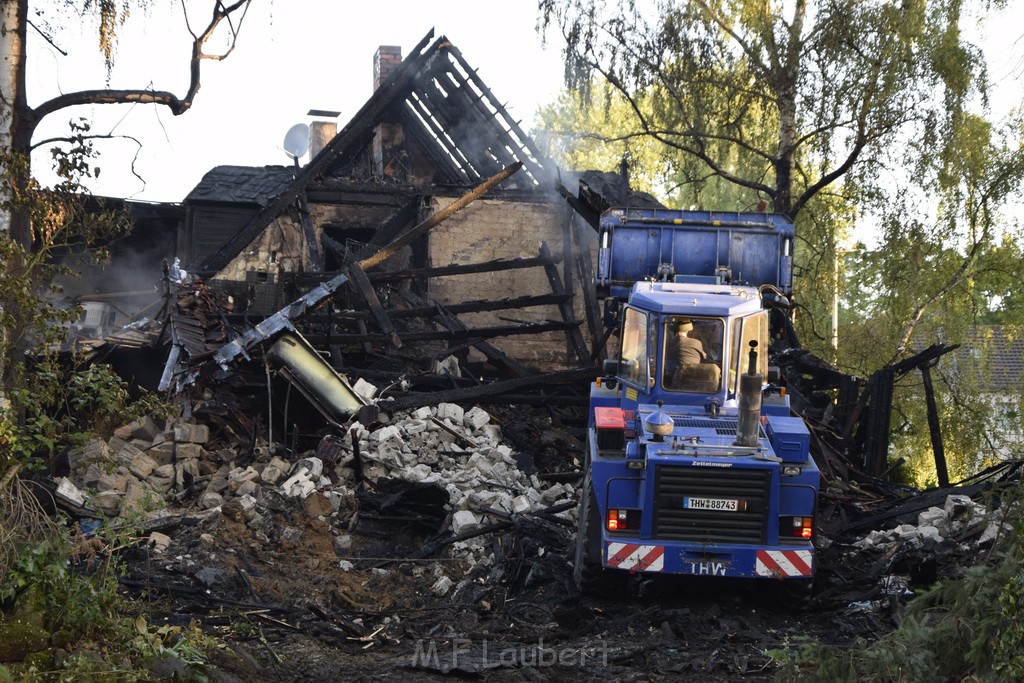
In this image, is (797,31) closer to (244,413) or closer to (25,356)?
(244,413)

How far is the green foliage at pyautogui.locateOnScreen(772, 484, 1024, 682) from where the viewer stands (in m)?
6.22

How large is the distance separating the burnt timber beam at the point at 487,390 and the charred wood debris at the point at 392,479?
36mm

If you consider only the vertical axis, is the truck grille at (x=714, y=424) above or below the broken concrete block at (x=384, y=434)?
above

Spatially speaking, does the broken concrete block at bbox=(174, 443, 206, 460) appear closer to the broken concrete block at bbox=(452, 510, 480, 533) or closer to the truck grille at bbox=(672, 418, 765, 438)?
the broken concrete block at bbox=(452, 510, 480, 533)

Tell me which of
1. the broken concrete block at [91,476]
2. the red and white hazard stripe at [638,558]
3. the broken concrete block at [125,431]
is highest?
the red and white hazard stripe at [638,558]

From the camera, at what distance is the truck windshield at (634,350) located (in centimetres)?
1066

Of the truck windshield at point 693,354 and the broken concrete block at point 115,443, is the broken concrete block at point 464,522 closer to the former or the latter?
the truck windshield at point 693,354

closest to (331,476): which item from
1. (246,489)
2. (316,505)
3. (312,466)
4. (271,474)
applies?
(312,466)

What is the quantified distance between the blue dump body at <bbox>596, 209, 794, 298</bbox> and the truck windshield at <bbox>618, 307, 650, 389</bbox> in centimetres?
198

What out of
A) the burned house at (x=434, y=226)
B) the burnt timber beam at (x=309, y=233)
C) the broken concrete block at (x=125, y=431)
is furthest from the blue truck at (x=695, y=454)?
the burnt timber beam at (x=309, y=233)

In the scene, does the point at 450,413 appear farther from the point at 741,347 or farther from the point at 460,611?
the point at 741,347

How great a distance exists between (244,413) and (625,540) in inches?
282

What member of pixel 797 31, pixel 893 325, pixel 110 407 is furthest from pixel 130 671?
pixel 893 325

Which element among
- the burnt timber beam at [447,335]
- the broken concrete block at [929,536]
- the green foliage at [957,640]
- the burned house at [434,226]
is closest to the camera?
the green foliage at [957,640]
